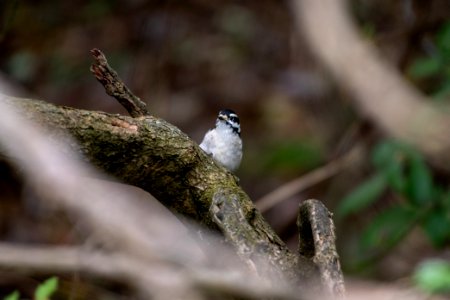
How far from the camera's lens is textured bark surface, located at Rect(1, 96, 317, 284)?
7.79 feet

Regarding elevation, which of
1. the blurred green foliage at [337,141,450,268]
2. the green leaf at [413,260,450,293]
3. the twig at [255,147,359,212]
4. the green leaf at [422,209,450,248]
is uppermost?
the twig at [255,147,359,212]

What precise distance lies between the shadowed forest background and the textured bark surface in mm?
2488

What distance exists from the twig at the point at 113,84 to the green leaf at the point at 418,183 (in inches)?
110

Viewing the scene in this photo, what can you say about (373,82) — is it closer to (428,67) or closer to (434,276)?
(428,67)

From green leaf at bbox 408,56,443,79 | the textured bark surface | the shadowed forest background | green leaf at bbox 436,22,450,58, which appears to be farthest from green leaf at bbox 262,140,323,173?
the textured bark surface

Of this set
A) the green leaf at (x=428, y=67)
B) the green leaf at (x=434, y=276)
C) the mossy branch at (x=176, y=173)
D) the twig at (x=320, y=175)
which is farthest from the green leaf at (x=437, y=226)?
the green leaf at (x=434, y=276)

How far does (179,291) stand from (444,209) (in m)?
4.34

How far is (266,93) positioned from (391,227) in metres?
4.70

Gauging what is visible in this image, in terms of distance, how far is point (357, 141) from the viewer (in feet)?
21.0

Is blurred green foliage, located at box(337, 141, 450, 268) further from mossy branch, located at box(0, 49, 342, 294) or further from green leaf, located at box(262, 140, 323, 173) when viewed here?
mossy branch, located at box(0, 49, 342, 294)

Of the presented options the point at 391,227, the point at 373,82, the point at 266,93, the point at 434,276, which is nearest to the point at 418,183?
the point at 391,227

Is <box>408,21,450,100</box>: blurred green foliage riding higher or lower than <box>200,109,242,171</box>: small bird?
higher

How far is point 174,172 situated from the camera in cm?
268

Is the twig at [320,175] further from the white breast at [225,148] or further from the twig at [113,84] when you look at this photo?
the twig at [113,84]
